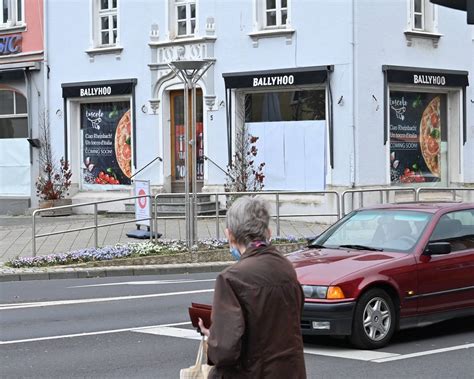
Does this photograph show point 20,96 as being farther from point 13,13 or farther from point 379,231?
point 379,231

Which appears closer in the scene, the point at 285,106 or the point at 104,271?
the point at 104,271

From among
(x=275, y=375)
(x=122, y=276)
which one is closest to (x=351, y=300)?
(x=275, y=375)

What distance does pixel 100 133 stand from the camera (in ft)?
99.3

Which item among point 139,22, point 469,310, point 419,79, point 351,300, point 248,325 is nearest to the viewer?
point 248,325

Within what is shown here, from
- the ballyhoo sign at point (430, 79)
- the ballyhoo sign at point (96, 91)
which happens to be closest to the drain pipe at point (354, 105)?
the ballyhoo sign at point (430, 79)

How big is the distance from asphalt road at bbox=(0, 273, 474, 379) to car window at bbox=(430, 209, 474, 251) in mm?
1011

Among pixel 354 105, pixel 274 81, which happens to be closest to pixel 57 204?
pixel 274 81

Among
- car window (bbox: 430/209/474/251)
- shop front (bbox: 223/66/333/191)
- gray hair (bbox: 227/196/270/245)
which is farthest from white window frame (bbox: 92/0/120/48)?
gray hair (bbox: 227/196/270/245)

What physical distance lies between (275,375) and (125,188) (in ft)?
83.5

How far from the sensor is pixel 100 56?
29.7 meters

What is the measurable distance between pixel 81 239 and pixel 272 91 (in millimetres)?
7944

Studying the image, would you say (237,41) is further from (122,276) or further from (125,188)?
(122,276)

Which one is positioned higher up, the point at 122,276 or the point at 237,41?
the point at 237,41

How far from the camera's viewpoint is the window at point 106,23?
2983 cm
